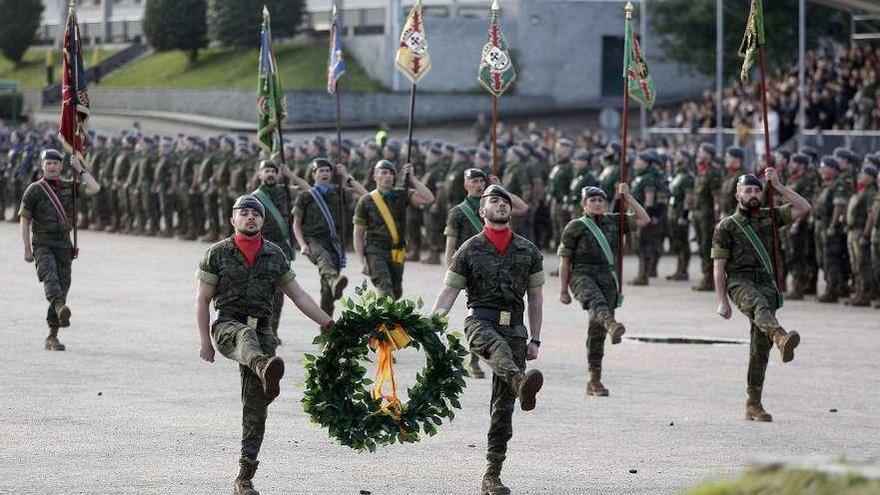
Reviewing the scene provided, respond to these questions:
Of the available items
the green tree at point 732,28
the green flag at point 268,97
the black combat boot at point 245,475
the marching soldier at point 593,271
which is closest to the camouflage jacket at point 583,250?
the marching soldier at point 593,271

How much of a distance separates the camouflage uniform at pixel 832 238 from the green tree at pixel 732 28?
98.3 feet

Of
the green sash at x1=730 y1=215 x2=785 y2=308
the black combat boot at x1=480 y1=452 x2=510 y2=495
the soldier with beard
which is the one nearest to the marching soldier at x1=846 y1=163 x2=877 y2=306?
the soldier with beard

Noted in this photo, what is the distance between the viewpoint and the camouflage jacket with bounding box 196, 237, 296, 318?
11.6m

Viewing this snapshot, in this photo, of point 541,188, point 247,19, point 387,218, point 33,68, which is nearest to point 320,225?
point 387,218

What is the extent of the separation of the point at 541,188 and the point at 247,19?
37.5 m

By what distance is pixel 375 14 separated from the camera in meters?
69.5

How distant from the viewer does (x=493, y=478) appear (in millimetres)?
11445

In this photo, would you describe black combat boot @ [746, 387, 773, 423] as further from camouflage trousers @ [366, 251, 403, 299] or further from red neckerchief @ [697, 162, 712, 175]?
red neckerchief @ [697, 162, 712, 175]

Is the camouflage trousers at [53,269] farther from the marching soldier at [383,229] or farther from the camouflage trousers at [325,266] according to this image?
the marching soldier at [383,229]

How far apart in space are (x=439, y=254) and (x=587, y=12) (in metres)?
34.8

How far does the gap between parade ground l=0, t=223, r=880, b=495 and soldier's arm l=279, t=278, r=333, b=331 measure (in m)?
1.00

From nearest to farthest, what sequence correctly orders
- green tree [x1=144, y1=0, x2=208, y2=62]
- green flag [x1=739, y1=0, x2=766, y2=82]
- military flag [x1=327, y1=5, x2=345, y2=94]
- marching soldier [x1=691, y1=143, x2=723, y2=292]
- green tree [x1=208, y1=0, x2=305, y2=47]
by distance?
1. green flag [x1=739, y1=0, x2=766, y2=82]
2. military flag [x1=327, y1=5, x2=345, y2=94]
3. marching soldier [x1=691, y1=143, x2=723, y2=292]
4. green tree [x1=208, y1=0, x2=305, y2=47]
5. green tree [x1=144, y1=0, x2=208, y2=62]

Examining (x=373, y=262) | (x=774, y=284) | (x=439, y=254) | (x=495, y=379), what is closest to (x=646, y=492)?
(x=495, y=379)

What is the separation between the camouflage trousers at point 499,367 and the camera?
456 inches
